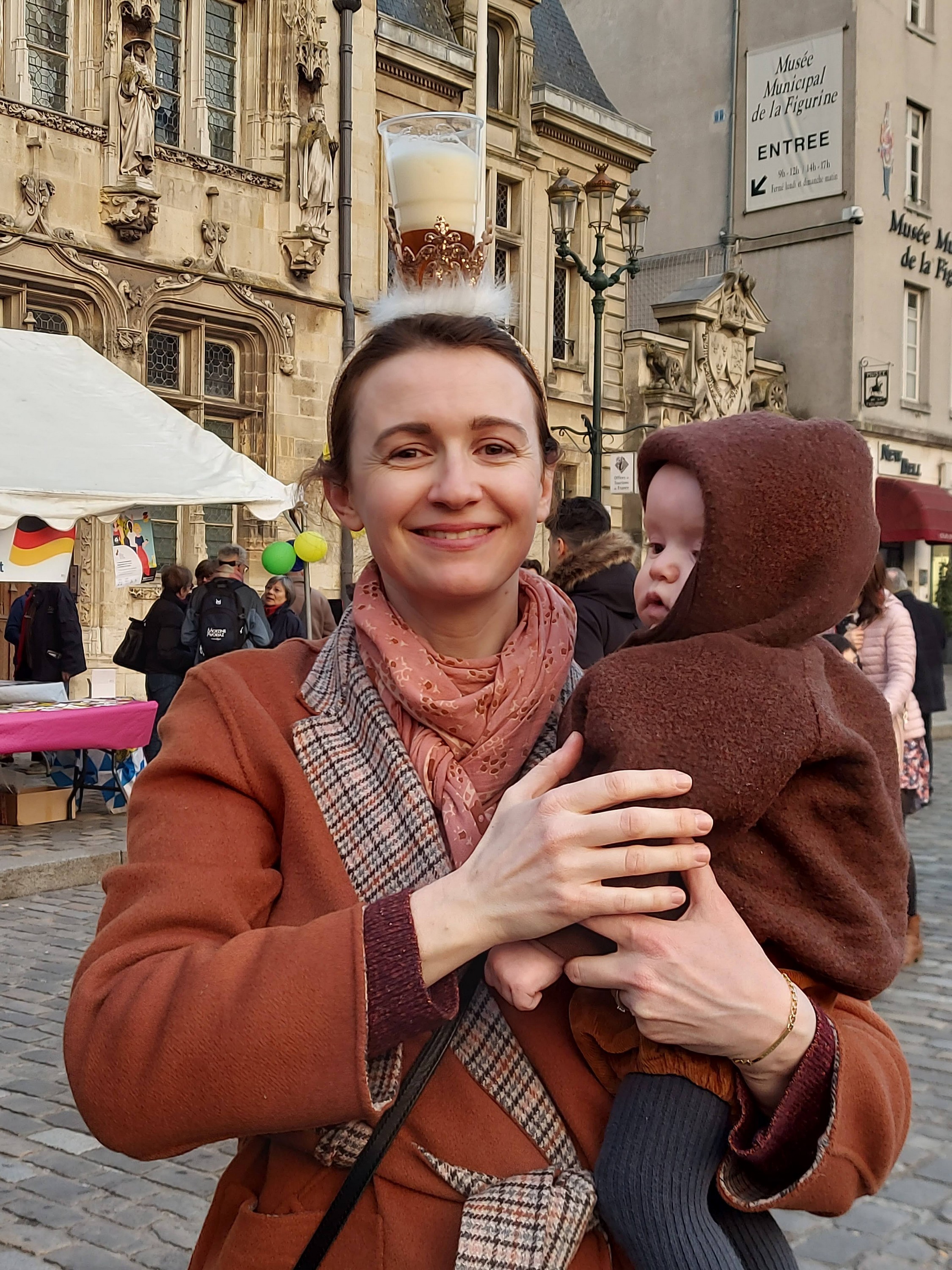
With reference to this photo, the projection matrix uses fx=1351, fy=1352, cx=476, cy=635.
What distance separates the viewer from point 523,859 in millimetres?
1410

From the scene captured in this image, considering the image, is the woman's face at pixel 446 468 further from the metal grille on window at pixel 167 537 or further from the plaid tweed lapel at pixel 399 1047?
the metal grille on window at pixel 167 537

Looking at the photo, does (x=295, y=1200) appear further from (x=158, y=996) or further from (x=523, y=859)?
(x=523, y=859)

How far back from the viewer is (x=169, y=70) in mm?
16859

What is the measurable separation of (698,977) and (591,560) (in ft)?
15.1

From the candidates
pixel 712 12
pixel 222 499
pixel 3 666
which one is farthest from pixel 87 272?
pixel 712 12

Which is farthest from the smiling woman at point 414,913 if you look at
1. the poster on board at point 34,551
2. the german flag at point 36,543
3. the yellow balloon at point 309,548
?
the yellow balloon at point 309,548

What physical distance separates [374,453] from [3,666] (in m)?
14.6

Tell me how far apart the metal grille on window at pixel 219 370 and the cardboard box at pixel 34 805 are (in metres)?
8.46

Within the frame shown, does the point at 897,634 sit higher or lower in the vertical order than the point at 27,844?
higher

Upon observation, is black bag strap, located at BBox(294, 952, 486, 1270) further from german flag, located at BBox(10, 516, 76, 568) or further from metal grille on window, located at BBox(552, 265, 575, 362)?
metal grille on window, located at BBox(552, 265, 575, 362)

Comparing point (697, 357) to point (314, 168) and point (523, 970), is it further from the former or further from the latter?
point (523, 970)

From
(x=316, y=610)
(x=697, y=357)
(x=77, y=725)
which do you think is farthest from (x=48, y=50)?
(x=697, y=357)

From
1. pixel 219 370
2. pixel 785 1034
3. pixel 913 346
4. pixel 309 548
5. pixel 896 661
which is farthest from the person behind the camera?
pixel 913 346

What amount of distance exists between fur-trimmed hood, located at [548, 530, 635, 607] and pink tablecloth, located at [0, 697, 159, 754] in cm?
469
